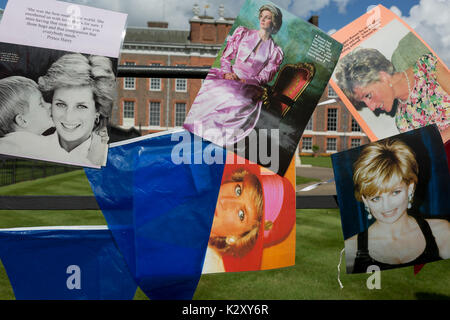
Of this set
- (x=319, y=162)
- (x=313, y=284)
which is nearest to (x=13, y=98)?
(x=313, y=284)

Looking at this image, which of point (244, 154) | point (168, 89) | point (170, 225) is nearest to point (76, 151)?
point (170, 225)

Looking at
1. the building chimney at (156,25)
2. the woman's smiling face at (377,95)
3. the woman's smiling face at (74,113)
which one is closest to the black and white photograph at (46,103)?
the woman's smiling face at (74,113)

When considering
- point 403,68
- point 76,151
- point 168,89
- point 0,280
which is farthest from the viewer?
point 168,89

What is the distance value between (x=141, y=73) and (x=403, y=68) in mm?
646

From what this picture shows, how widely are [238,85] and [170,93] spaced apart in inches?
1144

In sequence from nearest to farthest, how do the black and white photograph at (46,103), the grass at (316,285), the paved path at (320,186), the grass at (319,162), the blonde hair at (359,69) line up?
the black and white photograph at (46,103), the blonde hair at (359,69), the grass at (316,285), the paved path at (320,186), the grass at (319,162)

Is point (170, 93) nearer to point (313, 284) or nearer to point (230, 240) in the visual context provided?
point (313, 284)

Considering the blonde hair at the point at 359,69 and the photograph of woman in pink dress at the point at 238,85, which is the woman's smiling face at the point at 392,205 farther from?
the photograph of woman in pink dress at the point at 238,85

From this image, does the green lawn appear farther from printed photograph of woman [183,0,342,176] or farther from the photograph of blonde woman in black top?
printed photograph of woman [183,0,342,176]

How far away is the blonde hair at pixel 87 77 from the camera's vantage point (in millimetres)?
723

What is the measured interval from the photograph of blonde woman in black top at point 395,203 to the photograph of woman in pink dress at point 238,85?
252 millimetres

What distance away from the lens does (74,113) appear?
0.73 metres

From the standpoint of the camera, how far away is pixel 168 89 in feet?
95.9

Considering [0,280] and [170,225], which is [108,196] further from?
[0,280]
